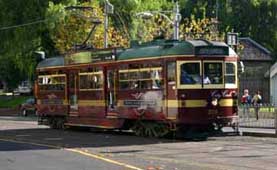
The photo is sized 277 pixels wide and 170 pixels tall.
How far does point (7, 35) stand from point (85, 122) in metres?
27.0

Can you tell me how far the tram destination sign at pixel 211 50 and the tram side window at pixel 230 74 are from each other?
19.3 inches

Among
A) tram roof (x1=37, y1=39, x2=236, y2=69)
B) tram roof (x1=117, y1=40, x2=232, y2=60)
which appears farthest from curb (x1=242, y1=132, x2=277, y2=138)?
tram roof (x1=117, y1=40, x2=232, y2=60)

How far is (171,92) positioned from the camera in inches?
952

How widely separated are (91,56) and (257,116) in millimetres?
7952

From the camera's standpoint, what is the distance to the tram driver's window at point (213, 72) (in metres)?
24.3

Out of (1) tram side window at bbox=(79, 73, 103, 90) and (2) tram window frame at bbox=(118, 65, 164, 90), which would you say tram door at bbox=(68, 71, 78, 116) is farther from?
(2) tram window frame at bbox=(118, 65, 164, 90)

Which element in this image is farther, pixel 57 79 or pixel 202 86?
pixel 57 79

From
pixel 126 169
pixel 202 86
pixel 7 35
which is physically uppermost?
pixel 7 35

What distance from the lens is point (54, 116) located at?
33.0 meters

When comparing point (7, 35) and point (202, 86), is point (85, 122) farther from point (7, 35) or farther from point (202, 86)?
point (7, 35)

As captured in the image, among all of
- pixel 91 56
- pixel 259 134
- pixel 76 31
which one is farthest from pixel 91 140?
pixel 76 31

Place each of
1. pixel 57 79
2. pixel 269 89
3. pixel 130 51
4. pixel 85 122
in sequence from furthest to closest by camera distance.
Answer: pixel 269 89 → pixel 57 79 → pixel 85 122 → pixel 130 51

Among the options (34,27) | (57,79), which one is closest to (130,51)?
(57,79)

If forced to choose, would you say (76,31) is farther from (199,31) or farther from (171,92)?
(171,92)
